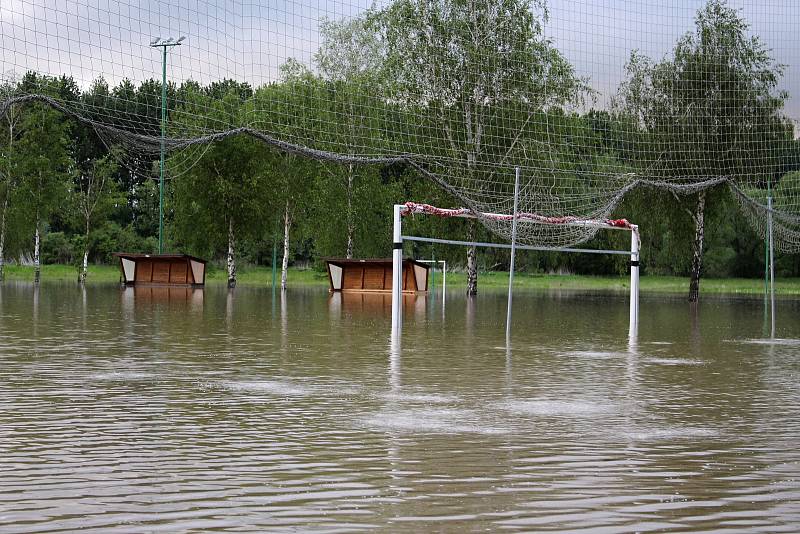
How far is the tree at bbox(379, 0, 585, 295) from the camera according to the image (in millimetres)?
40156

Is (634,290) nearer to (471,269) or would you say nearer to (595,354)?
(595,354)

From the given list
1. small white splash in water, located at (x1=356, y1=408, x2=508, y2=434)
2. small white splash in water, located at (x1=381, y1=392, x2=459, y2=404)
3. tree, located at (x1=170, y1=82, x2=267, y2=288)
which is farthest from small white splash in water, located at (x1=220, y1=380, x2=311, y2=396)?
tree, located at (x1=170, y1=82, x2=267, y2=288)

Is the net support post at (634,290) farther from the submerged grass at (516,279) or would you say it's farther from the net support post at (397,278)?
the submerged grass at (516,279)

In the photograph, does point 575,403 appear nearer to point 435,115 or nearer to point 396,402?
point 396,402

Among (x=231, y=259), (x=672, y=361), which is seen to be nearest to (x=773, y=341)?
(x=672, y=361)

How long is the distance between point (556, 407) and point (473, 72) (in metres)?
30.4

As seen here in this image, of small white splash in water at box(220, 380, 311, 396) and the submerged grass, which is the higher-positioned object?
small white splash in water at box(220, 380, 311, 396)

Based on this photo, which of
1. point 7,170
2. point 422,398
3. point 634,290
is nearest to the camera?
point 422,398

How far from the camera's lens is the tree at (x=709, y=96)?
143 ft

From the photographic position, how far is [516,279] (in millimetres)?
77562

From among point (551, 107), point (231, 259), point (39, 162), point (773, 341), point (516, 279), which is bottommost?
point (516, 279)

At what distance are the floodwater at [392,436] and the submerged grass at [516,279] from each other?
5037cm

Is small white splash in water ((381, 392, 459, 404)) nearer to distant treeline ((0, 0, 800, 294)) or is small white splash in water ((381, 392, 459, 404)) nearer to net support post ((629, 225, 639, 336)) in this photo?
net support post ((629, 225, 639, 336))

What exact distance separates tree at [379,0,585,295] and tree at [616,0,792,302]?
9.91 ft
